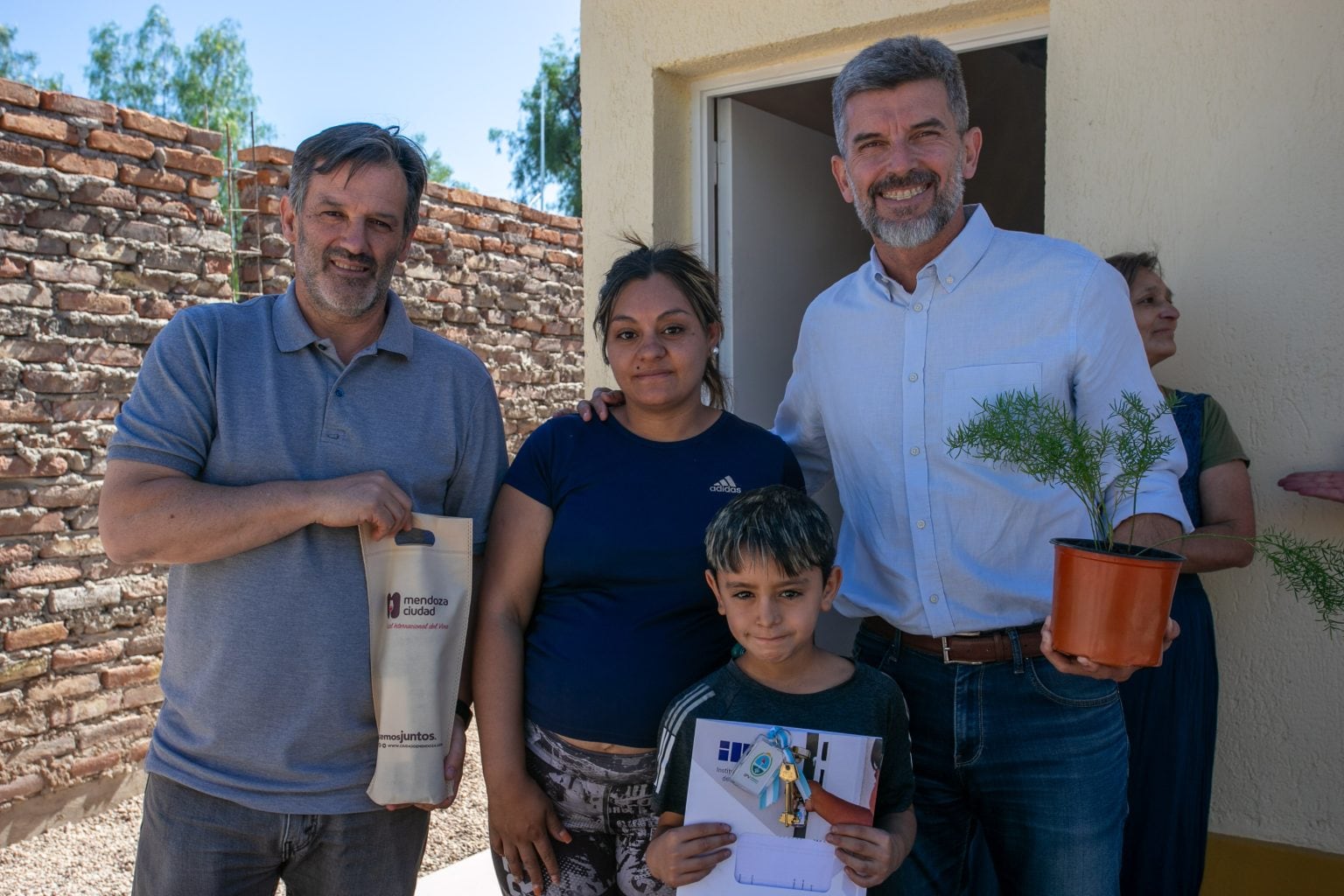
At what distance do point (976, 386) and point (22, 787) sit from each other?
4.05 metres

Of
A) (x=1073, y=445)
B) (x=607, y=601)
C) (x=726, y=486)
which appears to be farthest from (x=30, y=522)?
(x=1073, y=445)

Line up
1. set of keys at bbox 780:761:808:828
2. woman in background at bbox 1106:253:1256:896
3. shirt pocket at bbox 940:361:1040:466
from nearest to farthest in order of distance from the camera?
set of keys at bbox 780:761:808:828 → shirt pocket at bbox 940:361:1040:466 → woman in background at bbox 1106:253:1256:896

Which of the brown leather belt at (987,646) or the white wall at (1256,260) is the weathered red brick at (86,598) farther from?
the white wall at (1256,260)

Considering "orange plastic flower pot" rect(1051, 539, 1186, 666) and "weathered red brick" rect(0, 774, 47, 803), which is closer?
"orange plastic flower pot" rect(1051, 539, 1186, 666)

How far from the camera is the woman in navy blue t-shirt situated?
6.64 feet

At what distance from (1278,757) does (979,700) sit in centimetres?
131

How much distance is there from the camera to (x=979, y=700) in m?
2.02

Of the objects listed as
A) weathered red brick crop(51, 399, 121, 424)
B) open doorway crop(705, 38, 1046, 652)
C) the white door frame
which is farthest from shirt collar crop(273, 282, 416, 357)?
weathered red brick crop(51, 399, 121, 424)

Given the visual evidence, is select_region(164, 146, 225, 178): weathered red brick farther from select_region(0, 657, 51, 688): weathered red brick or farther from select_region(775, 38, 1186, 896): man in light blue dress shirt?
select_region(775, 38, 1186, 896): man in light blue dress shirt

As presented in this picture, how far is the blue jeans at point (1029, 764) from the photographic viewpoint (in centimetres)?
196

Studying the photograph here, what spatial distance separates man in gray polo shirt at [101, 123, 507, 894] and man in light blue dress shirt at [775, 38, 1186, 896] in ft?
3.01

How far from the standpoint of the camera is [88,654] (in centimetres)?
441

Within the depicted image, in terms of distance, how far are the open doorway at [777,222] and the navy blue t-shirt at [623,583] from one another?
1.71 m

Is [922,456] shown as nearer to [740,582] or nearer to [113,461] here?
[740,582]
